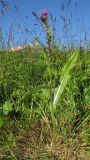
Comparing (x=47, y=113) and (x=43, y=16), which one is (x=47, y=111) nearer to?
(x=47, y=113)

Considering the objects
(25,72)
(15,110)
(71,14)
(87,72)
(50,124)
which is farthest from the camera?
(71,14)

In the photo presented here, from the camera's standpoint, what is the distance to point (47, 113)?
6.77ft

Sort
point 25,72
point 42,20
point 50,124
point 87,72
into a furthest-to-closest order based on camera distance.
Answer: point 25,72, point 87,72, point 50,124, point 42,20

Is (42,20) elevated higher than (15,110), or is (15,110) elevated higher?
(42,20)

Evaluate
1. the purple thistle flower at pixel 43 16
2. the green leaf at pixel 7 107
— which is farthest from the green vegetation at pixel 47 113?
the purple thistle flower at pixel 43 16

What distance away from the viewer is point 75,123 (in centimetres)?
204

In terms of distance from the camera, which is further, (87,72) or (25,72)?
(25,72)

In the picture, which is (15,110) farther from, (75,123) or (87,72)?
(87,72)

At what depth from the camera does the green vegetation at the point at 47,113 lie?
5.97 feet

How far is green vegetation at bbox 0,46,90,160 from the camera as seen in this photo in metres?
1.82

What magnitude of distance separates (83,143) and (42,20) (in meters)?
0.65

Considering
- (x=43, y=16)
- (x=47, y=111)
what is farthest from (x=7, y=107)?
(x=43, y=16)

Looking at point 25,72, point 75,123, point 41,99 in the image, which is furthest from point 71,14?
point 75,123

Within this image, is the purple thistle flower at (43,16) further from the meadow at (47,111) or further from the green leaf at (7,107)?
the green leaf at (7,107)
